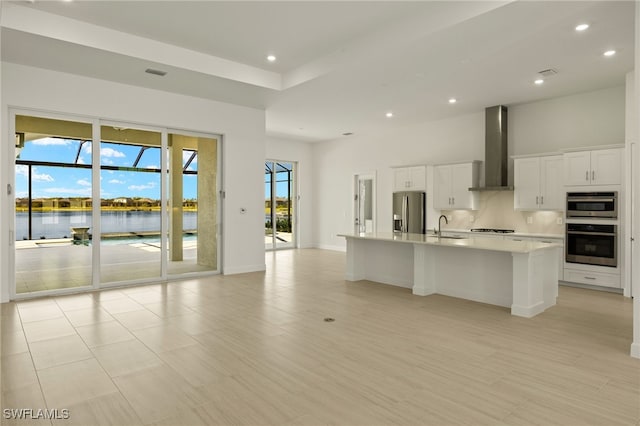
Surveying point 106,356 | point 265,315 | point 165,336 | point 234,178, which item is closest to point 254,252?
point 234,178

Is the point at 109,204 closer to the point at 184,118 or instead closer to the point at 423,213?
the point at 184,118

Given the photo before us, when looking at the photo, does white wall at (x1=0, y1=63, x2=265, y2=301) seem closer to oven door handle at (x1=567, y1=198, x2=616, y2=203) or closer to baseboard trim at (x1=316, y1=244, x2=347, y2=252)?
baseboard trim at (x1=316, y1=244, x2=347, y2=252)

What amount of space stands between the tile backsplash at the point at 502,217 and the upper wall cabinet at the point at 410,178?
815 millimetres

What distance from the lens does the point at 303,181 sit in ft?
39.2

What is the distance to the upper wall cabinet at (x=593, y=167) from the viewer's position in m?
5.83

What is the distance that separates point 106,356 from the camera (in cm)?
330

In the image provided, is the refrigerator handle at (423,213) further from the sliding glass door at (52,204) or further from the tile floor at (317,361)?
the sliding glass door at (52,204)

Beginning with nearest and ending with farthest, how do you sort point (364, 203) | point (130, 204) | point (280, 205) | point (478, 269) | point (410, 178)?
point (478, 269) < point (130, 204) < point (410, 178) < point (364, 203) < point (280, 205)

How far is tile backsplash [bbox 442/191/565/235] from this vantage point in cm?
702

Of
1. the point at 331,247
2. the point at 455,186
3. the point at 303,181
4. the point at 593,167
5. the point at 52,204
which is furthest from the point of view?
the point at 303,181

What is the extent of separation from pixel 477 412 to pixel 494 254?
2.99 m

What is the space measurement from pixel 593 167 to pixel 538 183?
91cm

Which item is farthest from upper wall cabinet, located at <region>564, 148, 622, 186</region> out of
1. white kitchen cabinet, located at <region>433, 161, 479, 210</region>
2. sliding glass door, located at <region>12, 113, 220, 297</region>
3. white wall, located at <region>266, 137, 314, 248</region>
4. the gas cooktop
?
white wall, located at <region>266, 137, 314, 248</region>

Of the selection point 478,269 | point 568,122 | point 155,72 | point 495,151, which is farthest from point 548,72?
point 155,72
